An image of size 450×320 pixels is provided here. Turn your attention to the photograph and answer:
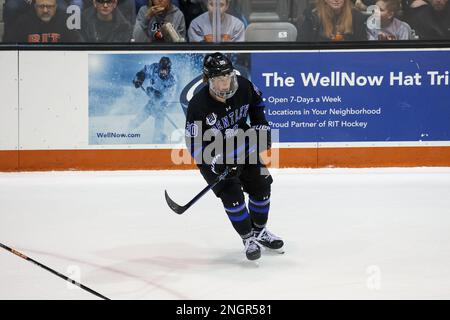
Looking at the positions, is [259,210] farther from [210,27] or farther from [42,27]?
[42,27]

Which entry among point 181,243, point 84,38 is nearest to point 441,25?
point 84,38

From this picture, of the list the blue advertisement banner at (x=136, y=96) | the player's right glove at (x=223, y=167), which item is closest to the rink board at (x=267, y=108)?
the blue advertisement banner at (x=136, y=96)

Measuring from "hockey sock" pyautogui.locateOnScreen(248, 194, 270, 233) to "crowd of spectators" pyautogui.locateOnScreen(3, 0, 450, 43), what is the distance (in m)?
2.85

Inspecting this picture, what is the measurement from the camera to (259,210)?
5.15 meters

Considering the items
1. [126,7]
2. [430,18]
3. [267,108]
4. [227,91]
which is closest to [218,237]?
[227,91]

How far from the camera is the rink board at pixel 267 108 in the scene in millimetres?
7625

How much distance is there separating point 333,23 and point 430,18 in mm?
848

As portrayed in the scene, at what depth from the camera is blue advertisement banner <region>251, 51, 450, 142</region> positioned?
777cm

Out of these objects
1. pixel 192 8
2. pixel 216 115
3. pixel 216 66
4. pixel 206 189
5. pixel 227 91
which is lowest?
pixel 206 189

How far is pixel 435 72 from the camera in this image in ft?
25.7

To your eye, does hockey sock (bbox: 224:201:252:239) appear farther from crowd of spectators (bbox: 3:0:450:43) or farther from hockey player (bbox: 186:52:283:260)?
crowd of spectators (bbox: 3:0:450:43)

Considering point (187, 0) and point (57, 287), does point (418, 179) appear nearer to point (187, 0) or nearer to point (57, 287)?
point (187, 0)

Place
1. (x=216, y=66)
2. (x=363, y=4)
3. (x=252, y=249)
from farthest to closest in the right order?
(x=363, y=4), (x=252, y=249), (x=216, y=66)

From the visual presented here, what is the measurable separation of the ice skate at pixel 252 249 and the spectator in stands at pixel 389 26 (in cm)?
339
